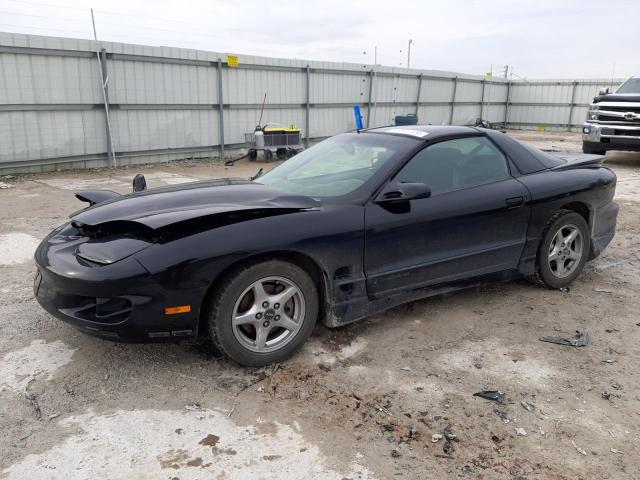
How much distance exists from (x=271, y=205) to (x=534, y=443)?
1.90m

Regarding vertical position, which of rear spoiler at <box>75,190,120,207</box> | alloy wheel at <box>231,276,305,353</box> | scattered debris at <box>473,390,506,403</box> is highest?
rear spoiler at <box>75,190,120,207</box>

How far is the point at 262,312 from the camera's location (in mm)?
3039

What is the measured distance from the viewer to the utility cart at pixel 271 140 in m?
12.9

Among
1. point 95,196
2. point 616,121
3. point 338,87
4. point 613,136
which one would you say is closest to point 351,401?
point 95,196

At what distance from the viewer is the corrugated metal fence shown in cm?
1047

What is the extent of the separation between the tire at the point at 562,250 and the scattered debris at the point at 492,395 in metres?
1.75

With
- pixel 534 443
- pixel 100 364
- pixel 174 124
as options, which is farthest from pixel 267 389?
pixel 174 124

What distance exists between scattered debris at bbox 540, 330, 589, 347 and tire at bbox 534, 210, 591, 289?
2.67 ft

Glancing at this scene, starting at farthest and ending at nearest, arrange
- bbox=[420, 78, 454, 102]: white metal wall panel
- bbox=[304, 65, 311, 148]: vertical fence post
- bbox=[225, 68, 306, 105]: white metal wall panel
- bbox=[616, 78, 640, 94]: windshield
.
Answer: bbox=[420, 78, 454, 102]: white metal wall panel
bbox=[304, 65, 311, 148]: vertical fence post
bbox=[225, 68, 306, 105]: white metal wall panel
bbox=[616, 78, 640, 94]: windshield

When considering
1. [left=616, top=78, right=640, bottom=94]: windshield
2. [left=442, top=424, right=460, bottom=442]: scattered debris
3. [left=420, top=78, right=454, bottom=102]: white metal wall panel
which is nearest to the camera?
[left=442, top=424, right=460, bottom=442]: scattered debris

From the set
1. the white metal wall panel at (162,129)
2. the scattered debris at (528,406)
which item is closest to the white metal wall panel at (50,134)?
the white metal wall panel at (162,129)

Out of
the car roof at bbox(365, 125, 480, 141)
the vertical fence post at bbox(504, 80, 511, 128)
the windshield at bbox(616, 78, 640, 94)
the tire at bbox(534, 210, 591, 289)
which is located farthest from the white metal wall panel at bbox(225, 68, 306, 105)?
the vertical fence post at bbox(504, 80, 511, 128)

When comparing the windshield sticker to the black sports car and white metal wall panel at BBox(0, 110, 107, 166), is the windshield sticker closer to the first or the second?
the black sports car

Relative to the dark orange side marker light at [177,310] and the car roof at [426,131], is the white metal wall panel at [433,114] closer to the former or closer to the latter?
the car roof at [426,131]
